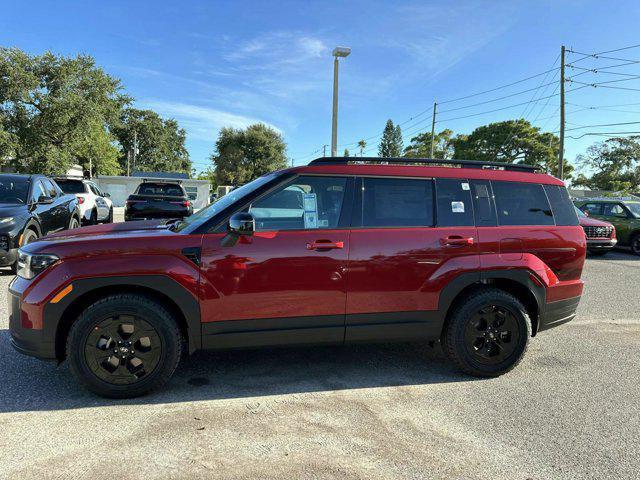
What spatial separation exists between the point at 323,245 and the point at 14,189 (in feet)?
22.9

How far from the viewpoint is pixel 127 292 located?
328cm

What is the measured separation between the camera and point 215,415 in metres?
3.09

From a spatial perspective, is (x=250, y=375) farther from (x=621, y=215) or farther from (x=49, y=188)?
(x=621, y=215)

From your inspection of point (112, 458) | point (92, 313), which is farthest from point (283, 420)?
point (92, 313)

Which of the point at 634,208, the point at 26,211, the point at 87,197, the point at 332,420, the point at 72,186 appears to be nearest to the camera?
the point at 332,420

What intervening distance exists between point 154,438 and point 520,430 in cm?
249

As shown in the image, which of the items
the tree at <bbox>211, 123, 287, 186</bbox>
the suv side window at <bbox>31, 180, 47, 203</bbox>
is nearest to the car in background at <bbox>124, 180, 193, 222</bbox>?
the suv side window at <bbox>31, 180, 47, 203</bbox>

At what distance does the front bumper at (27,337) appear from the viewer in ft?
10.3

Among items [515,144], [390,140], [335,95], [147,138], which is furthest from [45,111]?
[390,140]

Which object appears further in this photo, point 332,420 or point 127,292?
point 127,292

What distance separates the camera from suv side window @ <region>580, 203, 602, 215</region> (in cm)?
1485

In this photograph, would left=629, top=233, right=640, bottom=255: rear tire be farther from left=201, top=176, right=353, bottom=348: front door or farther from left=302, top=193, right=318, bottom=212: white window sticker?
left=302, top=193, right=318, bottom=212: white window sticker

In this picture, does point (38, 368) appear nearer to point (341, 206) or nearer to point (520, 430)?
point (341, 206)

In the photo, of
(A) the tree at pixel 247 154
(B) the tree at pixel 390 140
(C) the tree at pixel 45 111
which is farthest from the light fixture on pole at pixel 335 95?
(B) the tree at pixel 390 140
